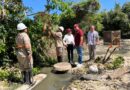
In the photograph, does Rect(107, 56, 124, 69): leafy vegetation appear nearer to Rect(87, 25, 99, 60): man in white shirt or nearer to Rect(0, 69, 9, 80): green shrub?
Rect(87, 25, 99, 60): man in white shirt

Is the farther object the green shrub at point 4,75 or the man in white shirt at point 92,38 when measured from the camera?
the man in white shirt at point 92,38

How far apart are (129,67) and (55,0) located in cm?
437

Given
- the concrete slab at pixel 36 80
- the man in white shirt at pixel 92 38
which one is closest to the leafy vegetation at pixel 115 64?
the man in white shirt at pixel 92 38

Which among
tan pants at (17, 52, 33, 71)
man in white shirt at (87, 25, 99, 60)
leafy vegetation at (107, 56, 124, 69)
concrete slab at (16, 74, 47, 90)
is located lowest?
concrete slab at (16, 74, 47, 90)

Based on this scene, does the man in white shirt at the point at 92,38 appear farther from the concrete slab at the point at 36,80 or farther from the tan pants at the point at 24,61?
the tan pants at the point at 24,61

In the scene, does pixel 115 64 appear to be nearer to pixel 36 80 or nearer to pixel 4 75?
pixel 36 80

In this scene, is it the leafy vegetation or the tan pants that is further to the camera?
Result: the leafy vegetation

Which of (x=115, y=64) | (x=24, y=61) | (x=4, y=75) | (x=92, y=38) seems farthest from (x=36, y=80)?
(x=92, y=38)

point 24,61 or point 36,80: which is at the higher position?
point 24,61

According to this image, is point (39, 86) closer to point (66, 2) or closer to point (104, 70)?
point (104, 70)

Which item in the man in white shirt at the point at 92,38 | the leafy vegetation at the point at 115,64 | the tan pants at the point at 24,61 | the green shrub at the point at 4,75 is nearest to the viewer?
the tan pants at the point at 24,61

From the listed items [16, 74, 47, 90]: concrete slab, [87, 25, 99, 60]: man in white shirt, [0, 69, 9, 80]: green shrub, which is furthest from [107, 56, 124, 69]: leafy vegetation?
[0, 69, 9, 80]: green shrub

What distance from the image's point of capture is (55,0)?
51.9ft

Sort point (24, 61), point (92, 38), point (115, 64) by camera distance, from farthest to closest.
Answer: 1. point (92, 38)
2. point (115, 64)
3. point (24, 61)
